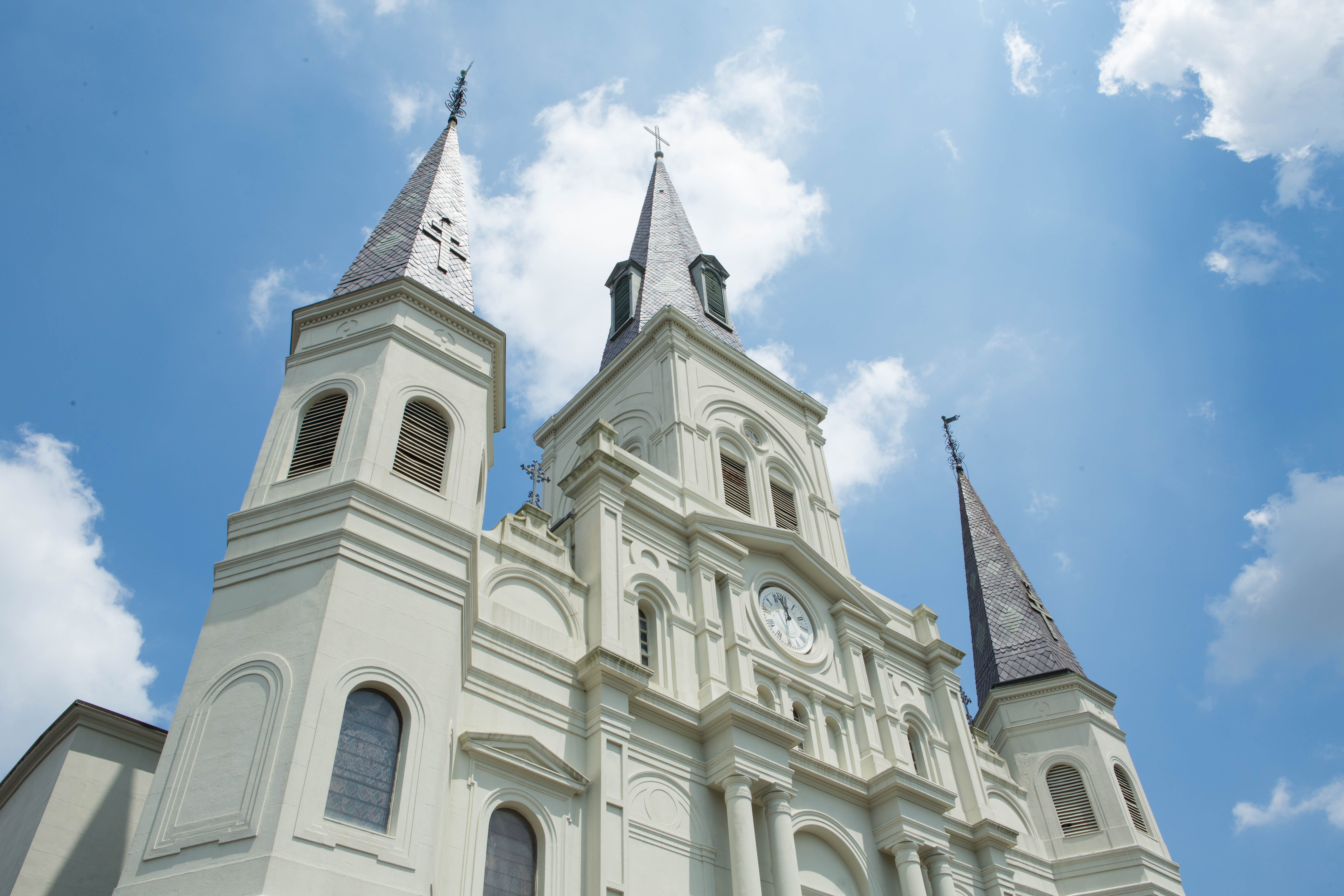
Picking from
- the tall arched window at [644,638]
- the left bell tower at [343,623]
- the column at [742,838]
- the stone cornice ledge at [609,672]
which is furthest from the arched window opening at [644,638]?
the left bell tower at [343,623]

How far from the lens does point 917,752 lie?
25.6 meters

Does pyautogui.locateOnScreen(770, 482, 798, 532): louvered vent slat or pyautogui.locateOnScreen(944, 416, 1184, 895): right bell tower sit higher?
pyautogui.locateOnScreen(770, 482, 798, 532): louvered vent slat

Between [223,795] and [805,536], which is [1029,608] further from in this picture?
[223,795]

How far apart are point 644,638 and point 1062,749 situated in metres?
14.2

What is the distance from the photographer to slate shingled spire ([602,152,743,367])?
34281 millimetres

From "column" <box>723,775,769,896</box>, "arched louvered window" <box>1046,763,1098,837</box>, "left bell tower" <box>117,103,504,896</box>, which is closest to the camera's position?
"left bell tower" <box>117,103,504,896</box>

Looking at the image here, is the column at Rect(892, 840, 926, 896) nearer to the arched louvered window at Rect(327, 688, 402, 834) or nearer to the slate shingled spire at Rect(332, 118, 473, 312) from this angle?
the arched louvered window at Rect(327, 688, 402, 834)

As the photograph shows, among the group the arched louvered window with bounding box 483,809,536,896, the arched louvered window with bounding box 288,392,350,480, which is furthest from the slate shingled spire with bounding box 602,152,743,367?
the arched louvered window with bounding box 483,809,536,896

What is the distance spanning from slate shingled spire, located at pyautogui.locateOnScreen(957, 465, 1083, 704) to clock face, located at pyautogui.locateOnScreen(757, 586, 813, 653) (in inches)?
356

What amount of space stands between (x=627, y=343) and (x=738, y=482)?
6804mm

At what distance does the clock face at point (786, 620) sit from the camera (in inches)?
952

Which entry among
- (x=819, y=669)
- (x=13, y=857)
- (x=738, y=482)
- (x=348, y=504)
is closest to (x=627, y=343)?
(x=738, y=482)

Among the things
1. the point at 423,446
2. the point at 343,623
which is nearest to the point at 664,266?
the point at 423,446

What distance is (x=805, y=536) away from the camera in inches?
1110
